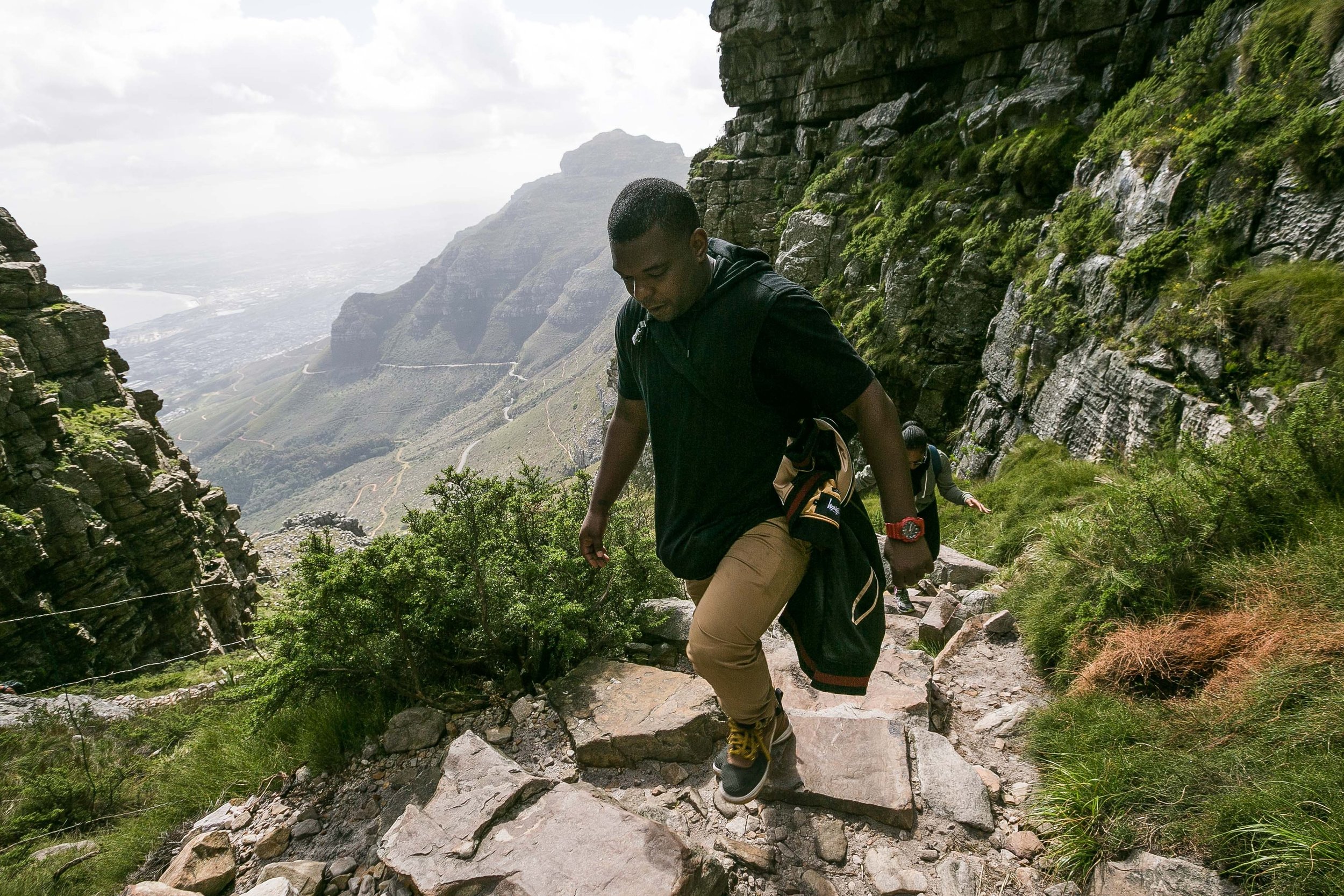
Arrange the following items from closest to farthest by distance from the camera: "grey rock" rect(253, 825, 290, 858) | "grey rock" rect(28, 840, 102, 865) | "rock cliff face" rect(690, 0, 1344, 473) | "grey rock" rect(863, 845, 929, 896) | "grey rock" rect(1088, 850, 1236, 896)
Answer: "grey rock" rect(1088, 850, 1236, 896) → "grey rock" rect(863, 845, 929, 896) → "grey rock" rect(253, 825, 290, 858) → "grey rock" rect(28, 840, 102, 865) → "rock cliff face" rect(690, 0, 1344, 473)

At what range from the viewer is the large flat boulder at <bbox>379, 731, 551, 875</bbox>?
2396mm

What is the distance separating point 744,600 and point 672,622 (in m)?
2.29

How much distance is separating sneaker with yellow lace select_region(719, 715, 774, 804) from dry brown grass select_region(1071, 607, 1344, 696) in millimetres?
1716

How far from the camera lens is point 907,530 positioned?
83.3 inches

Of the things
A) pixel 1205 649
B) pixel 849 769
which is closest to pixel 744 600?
pixel 849 769

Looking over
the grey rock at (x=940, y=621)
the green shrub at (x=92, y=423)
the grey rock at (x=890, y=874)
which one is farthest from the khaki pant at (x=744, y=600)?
the green shrub at (x=92, y=423)

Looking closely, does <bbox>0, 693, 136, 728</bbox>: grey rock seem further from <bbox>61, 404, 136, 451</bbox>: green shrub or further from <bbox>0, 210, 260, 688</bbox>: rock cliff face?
<bbox>61, 404, 136, 451</bbox>: green shrub

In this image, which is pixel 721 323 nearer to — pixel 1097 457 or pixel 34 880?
pixel 34 880

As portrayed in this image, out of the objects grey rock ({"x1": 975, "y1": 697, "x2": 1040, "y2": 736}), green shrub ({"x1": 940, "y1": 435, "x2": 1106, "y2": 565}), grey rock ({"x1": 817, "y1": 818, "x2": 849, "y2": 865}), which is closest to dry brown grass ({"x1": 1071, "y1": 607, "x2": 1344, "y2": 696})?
grey rock ({"x1": 975, "y1": 697, "x2": 1040, "y2": 736})

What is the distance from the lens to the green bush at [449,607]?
3.29 m

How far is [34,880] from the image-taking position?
9.01 feet

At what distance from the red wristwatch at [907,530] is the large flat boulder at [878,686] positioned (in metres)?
1.32

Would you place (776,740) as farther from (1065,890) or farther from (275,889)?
(275,889)

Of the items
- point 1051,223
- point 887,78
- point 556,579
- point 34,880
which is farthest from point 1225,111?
point 887,78
